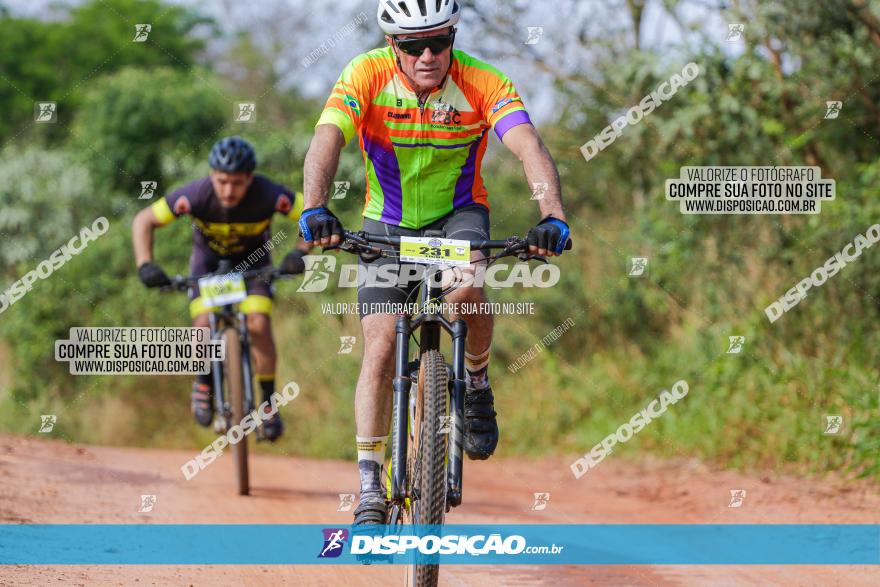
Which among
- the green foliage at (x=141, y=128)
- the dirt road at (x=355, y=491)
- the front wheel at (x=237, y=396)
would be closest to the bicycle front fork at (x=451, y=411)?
the dirt road at (x=355, y=491)

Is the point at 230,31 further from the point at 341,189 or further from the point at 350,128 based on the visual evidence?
the point at 350,128

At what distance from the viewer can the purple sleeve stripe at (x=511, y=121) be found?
16.5 ft

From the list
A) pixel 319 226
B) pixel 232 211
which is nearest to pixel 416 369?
pixel 319 226

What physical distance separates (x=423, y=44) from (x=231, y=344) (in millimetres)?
3794

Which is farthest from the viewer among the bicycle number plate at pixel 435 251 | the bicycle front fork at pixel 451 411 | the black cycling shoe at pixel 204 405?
the black cycling shoe at pixel 204 405

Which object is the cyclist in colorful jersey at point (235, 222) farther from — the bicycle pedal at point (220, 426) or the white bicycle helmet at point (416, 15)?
the white bicycle helmet at point (416, 15)

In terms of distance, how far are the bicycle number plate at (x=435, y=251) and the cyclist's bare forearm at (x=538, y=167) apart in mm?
448

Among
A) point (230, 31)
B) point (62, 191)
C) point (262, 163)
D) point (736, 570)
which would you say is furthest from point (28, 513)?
point (230, 31)

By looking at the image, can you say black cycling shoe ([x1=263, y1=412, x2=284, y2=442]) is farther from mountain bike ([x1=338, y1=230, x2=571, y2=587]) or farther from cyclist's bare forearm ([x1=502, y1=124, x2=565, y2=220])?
cyclist's bare forearm ([x1=502, y1=124, x2=565, y2=220])

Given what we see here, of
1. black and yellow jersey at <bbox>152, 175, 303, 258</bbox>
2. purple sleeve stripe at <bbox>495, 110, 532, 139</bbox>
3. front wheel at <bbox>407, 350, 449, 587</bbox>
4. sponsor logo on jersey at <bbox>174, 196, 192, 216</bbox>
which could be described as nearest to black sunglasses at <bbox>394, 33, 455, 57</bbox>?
purple sleeve stripe at <bbox>495, 110, 532, 139</bbox>

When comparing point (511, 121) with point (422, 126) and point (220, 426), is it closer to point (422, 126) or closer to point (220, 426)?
point (422, 126)

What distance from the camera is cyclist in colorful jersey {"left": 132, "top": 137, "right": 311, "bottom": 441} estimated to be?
26.6 feet

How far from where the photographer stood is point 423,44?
16.2 feet

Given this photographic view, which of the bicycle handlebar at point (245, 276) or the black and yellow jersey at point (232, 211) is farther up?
the black and yellow jersey at point (232, 211)
